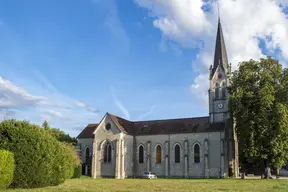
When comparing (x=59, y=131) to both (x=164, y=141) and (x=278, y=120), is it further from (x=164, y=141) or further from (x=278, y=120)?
(x=278, y=120)

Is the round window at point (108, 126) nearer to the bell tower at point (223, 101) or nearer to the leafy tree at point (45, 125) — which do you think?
the leafy tree at point (45, 125)

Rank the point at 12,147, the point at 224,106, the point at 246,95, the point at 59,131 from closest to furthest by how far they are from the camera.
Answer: the point at 12,147 < the point at 246,95 < the point at 224,106 < the point at 59,131

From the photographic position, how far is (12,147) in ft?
65.2

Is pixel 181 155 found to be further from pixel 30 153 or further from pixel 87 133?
pixel 30 153

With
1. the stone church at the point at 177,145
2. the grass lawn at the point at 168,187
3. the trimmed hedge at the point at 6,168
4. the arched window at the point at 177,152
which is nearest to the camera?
the trimmed hedge at the point at 6,168

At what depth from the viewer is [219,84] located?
2153 inches

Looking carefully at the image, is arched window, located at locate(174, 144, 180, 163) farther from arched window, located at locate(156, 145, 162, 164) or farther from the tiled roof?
the tiled roof

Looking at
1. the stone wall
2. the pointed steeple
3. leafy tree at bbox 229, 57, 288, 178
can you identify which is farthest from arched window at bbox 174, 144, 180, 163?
the pointed steeple

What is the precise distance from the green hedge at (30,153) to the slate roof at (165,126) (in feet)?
108

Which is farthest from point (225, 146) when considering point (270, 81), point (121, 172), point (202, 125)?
point (121, 172)

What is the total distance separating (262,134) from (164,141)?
19.2 meters

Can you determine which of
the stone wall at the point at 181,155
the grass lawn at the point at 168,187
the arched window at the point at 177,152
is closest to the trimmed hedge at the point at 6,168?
the grass lawn at the point at 168,187

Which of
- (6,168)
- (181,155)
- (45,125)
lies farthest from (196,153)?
(6,168)

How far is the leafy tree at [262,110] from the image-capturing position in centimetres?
3966
